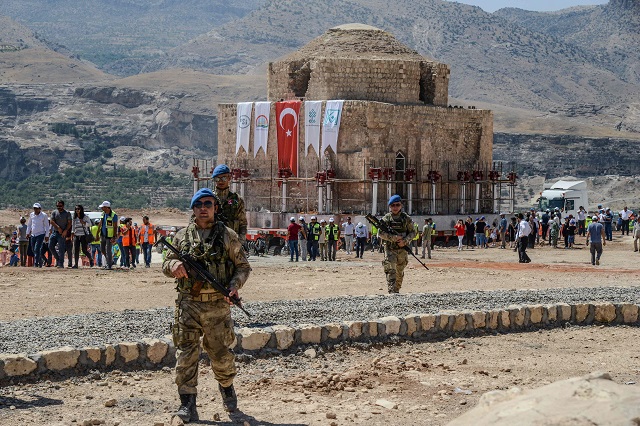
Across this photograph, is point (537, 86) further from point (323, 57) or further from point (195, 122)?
point (323, 57)

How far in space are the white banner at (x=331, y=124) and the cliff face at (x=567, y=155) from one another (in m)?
65.0

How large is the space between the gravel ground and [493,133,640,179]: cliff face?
8675 cm

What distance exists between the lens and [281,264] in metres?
26.3

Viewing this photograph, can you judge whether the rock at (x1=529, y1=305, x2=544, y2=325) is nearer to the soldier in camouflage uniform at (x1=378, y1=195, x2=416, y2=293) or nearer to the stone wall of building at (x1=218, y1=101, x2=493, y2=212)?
the soldier in camouflage uniform at (x1=378, y1=195, x2=416, y2=293)

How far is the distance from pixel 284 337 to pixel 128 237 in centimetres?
1320

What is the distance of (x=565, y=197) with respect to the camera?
169ft

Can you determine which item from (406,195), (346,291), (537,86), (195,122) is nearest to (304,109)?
(406,195)

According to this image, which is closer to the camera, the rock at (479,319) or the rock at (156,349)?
the rock at (156,349)

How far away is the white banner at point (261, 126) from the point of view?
39.3 metres

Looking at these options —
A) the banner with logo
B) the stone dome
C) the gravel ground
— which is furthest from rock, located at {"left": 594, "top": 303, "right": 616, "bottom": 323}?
the stone dome

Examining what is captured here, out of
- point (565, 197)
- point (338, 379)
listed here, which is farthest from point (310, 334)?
point (565, 197)

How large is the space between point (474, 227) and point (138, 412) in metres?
29.1

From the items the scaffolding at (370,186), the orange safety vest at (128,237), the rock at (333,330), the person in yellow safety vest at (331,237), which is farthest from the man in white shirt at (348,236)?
the rock at (333,330)

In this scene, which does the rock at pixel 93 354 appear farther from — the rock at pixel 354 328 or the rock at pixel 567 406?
the rock at pixel 567 406
